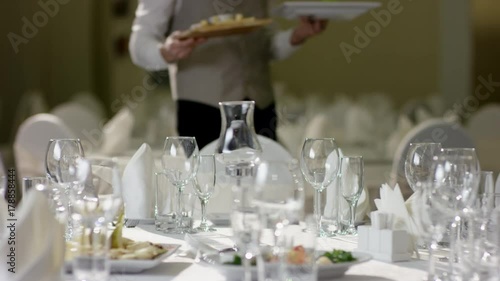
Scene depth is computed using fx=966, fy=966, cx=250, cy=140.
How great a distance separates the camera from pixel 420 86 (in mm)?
9945

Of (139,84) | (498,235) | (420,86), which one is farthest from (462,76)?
(498,235)

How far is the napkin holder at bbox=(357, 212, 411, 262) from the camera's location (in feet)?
6.65

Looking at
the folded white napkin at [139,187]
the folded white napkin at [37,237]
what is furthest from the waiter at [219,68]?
the folded white napkin at [37,237]

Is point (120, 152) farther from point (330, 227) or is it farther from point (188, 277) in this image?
point (188, 277)

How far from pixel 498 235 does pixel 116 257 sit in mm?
724

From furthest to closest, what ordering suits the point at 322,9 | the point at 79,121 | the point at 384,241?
the point at 79,121 → the point at 322,9 → the point at 384,241

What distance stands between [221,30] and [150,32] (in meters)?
0.34

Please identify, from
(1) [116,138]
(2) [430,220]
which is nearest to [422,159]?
(2) [430,220]

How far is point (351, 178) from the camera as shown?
2.36 metres

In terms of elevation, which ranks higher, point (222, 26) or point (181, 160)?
point (222, 26)

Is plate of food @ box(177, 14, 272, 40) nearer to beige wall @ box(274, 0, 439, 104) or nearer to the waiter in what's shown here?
the waiter

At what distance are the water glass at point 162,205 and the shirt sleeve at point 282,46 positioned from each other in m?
1.80

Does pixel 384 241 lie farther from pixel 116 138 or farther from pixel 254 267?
pixel 116 138

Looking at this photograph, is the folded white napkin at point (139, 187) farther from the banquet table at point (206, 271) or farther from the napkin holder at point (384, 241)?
the napkin holder at point (384, 241)
